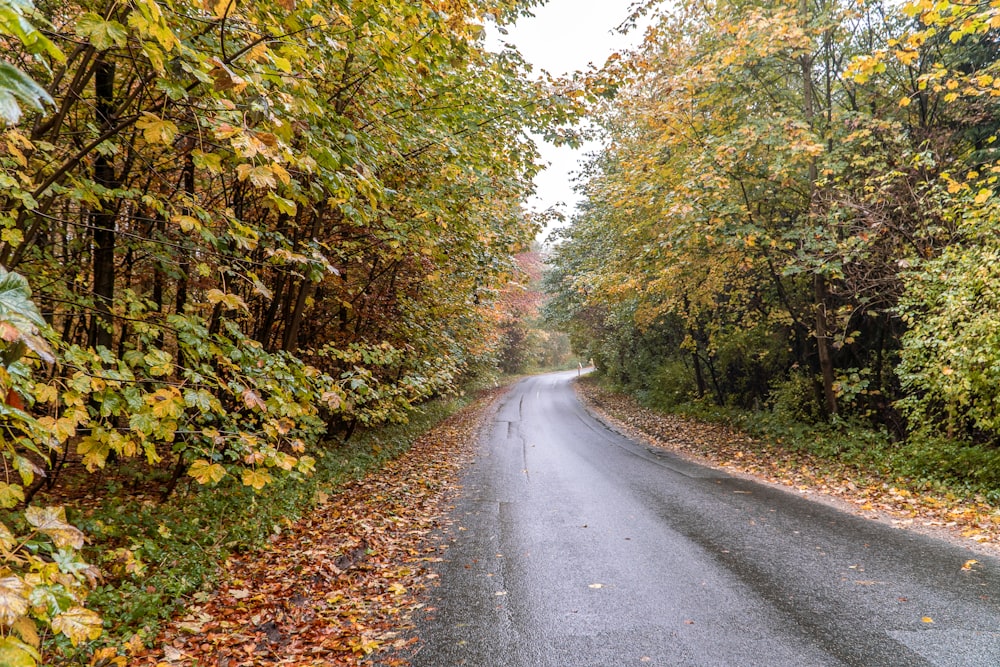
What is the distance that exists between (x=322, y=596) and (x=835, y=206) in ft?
31.0

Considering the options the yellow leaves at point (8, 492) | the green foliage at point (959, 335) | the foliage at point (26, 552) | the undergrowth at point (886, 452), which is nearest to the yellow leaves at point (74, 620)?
the foliage at point (26, 552)

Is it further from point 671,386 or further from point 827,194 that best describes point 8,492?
point 671,386

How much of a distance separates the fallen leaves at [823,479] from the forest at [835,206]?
1.97 feet

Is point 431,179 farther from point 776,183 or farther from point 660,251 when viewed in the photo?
point 776,183

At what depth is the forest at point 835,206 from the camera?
6816 millimetres

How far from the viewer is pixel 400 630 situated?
13.5 feet

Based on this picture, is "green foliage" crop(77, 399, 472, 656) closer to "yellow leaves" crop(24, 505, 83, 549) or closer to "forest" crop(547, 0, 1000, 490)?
"yellow leaves" crop(24, 505, 83, 549)

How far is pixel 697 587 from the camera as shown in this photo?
4.59 m

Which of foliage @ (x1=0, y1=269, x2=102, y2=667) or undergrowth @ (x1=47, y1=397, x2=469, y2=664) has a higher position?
foliage @ (x1=0, y1=269, x2=102, y2=667)

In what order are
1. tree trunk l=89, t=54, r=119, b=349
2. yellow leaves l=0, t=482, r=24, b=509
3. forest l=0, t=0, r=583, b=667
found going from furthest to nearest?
1. tree trunk l=89, t=54, r=119, b=349
2. forest l=0, t=0, r=583, b=667
3. yellow leaves l=0, t=482, r=24, b=509

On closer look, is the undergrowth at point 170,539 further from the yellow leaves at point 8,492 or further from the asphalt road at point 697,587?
the asphalt road at point 697,587

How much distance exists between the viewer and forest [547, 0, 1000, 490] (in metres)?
6.82

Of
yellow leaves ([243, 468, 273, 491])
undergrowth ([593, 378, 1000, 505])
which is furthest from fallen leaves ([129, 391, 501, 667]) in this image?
undergrowth ([593, 378, 1000, 505])

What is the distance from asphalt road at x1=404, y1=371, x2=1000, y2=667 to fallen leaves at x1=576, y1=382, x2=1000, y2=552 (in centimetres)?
64
